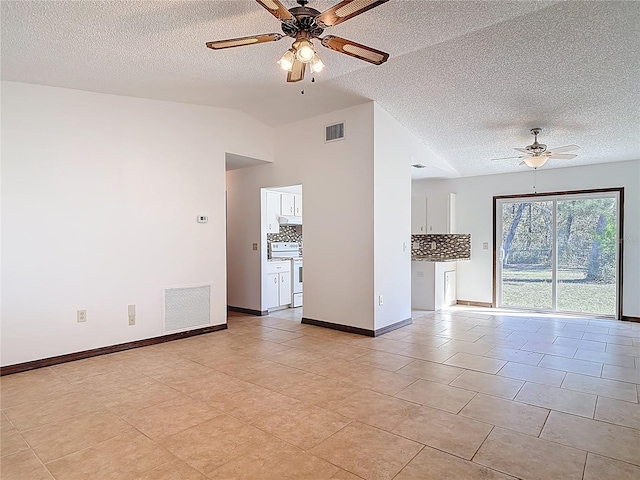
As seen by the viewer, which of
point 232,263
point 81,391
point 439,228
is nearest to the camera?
point 81,391

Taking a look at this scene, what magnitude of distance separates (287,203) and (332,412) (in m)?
4.40

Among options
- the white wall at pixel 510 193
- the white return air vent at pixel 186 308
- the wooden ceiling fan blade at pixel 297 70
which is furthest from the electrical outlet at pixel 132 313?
the white wall at pixel 510 193

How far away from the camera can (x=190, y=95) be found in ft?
14.9

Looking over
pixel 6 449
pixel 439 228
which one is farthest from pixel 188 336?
pixel 439 228

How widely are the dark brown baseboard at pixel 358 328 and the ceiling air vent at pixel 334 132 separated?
7.88 ft

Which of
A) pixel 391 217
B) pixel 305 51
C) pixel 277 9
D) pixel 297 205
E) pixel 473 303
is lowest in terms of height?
pixel 473 303

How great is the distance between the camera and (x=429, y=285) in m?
6.70

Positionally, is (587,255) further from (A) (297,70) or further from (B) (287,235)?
(A) (297,70)

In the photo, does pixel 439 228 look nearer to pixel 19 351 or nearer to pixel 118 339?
pixel 118 339

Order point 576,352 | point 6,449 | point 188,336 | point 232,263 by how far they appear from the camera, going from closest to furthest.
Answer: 1. point 6,449
2. point 576,352
3. point 188,336
4. point 232,263

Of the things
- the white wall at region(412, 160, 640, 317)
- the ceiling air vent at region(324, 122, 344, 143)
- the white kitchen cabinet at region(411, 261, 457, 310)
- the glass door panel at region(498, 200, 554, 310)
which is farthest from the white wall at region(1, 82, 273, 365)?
the glass door panel at region(498, 200, 554, 310)

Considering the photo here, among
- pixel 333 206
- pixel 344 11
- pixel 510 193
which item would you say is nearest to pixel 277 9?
pixel 344 11

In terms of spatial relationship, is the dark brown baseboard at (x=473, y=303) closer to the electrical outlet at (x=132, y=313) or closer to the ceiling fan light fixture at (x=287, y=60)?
the electrical outlet at (x=132, y=313)

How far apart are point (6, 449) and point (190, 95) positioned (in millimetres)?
3681
